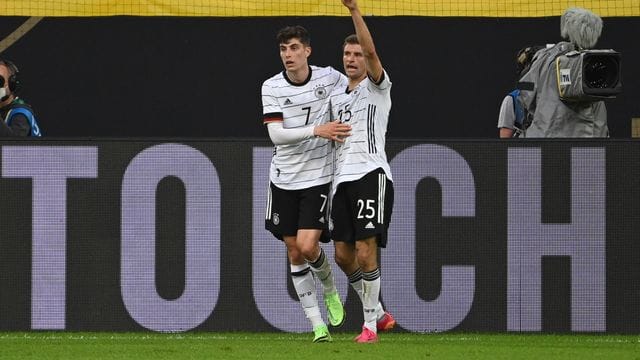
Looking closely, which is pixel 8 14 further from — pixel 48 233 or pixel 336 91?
pixel 336 91

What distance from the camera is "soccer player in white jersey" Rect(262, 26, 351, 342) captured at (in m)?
10.6

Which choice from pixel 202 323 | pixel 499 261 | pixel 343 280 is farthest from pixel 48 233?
pixel 499 261

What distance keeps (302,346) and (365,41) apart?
1986mm

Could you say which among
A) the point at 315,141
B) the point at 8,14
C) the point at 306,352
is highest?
the point at 8,14

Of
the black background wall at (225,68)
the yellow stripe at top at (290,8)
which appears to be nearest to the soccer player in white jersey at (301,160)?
the yellow stripe at top at (290,8)

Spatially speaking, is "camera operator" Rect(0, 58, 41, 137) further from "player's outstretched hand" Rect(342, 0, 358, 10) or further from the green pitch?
"player's outstretched hand" Rect(342, 0, 358, 10)

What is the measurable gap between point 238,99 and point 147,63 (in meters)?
0.90

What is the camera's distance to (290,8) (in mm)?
14109

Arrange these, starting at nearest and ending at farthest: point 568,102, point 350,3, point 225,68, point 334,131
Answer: point 350,3
point 334,131
point 568,102
point 225,68

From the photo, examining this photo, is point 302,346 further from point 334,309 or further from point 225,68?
point 225,68

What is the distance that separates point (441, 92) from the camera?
15.1 m

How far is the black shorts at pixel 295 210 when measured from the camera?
10602 mm

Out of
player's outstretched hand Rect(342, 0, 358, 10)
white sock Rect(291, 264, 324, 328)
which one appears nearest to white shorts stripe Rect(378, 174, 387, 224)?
white sock Rect(291, 264, 324, 328)

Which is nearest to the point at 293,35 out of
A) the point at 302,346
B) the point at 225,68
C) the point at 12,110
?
A: the point at 302,346
